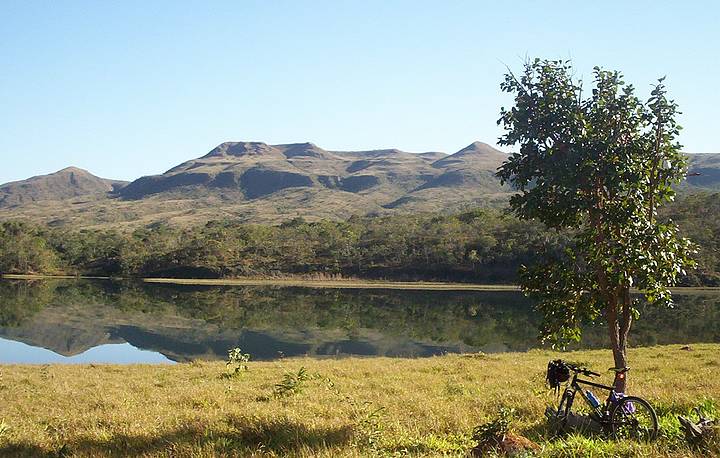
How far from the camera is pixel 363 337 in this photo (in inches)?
2233

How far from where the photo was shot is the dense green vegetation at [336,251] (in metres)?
128

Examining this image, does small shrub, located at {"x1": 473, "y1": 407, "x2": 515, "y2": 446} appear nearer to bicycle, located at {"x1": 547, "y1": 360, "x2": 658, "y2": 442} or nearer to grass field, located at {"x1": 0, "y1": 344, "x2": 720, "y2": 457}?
grass field, located at {"x1": 0, "y1": 344, "x2": 720, "y2": 457}

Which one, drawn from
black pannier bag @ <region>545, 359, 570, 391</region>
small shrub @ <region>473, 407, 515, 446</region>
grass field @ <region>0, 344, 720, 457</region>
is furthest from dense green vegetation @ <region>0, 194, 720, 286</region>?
small shrub @ <region>473, 407, 515, 446</region>

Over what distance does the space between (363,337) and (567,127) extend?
48.1m

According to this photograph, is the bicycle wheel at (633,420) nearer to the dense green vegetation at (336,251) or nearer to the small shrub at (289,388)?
the small shrub at (289,388)

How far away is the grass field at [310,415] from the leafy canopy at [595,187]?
2498mm

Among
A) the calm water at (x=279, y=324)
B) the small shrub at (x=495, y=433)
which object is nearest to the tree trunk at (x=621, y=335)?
the small shrub at (x=495, y=433)

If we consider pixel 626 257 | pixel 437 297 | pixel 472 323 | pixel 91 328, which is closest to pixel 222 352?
pixel 91 328

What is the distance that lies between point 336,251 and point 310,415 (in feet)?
442

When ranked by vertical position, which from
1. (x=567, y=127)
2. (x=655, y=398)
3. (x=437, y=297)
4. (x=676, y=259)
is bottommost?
(x=437, y=297)

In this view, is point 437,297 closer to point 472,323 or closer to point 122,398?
point 472,323

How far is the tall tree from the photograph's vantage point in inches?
384

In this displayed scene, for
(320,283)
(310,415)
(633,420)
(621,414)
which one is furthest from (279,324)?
(320,283)

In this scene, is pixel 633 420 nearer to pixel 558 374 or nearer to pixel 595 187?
pixel 558 374
